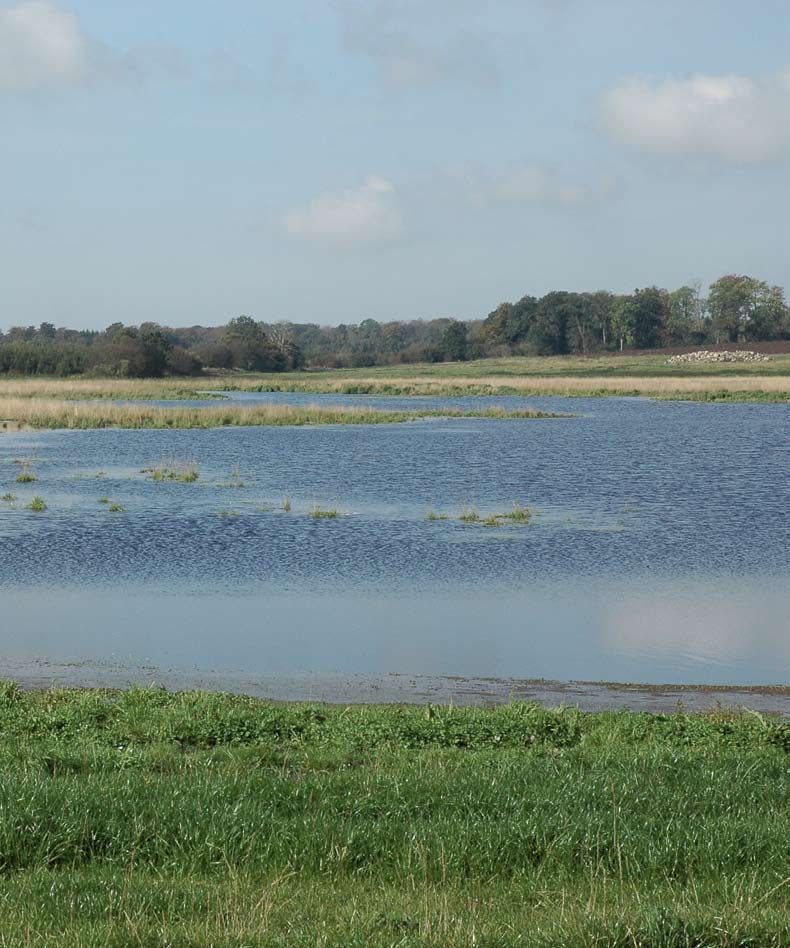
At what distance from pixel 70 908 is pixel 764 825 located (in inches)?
136

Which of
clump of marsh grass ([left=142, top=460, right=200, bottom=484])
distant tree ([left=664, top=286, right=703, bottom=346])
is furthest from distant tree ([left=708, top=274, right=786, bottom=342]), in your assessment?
clump of marsh grass ([left=142, top=460, right=200, bottom=484])

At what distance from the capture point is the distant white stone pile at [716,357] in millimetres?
122875

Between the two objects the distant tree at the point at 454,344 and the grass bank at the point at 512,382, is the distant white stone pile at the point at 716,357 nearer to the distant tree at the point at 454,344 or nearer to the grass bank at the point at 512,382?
the grass bank at the point at 512,382

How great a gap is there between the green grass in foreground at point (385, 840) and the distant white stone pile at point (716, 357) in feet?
384

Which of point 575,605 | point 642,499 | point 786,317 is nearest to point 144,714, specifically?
point 575,605

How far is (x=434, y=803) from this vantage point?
695 centimetres

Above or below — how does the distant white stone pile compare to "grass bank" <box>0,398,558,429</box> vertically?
above

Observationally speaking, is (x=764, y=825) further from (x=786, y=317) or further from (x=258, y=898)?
(x=786, y=317)

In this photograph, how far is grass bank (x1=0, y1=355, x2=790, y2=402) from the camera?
260 ft

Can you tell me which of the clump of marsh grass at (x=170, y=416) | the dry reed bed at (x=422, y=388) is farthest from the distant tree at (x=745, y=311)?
the clump of marsh grass at (x=170, y=416)

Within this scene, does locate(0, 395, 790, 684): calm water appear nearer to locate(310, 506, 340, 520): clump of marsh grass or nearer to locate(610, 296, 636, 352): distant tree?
locate(310, 506, 340, 520): clump of marsh grass

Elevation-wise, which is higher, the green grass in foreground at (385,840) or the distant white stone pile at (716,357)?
the distant white stone pile at (716,357)

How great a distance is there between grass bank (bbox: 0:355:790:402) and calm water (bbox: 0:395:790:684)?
41204 millimetres

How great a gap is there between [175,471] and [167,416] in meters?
21.1
